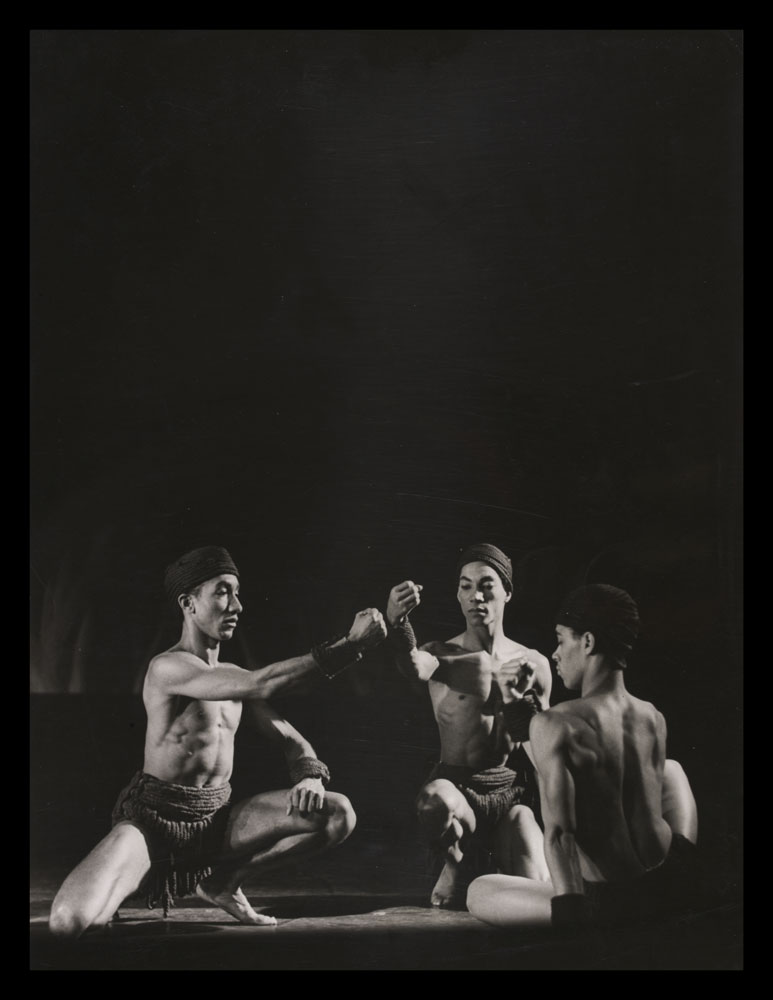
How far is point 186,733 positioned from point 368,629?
79 cm

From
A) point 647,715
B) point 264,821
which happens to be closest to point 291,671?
point 264,821

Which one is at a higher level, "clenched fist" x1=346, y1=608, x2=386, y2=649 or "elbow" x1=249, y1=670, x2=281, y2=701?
"clenched fist" x1=346, y1=608, x2=386, y2=649

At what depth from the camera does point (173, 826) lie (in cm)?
419

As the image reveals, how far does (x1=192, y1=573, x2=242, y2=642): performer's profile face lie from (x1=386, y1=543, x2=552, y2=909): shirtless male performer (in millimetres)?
598

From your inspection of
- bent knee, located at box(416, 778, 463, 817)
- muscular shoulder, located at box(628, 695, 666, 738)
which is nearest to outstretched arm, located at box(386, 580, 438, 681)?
bent knee, located at box(416, 778, 463, 817)

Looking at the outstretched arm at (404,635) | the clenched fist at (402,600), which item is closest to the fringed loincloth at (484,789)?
the outstretched arm at (404,635)

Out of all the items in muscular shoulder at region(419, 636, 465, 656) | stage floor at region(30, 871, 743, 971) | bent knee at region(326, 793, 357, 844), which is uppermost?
muscular shoulder at region(419, 636, 465, 656)

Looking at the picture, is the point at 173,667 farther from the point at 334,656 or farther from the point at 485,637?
the point at 485,637

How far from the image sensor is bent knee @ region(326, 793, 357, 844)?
166 inches

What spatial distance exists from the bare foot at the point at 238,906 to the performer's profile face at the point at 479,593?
1.37 meters

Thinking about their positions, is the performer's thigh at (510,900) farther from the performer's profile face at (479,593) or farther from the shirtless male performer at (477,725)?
the performer's profile face at (479,593)

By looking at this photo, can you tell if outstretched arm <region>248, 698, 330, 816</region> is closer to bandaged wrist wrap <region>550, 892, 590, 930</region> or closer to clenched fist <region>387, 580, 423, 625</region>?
clenched fist <region>387, 580, 423, 625</region>

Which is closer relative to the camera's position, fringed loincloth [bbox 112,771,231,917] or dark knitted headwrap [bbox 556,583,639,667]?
fringed loincloth [bbox 112,771,231,917]

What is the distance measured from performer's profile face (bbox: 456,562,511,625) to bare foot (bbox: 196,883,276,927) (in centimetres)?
137
